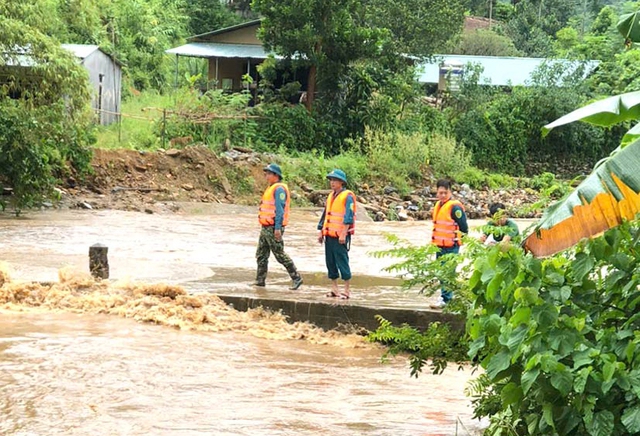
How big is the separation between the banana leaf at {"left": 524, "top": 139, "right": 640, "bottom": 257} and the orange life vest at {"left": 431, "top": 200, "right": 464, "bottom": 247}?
22.2ft

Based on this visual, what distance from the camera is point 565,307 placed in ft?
18.2

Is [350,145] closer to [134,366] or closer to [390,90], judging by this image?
[390,90]

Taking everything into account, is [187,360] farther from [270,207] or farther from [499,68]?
[499,68]

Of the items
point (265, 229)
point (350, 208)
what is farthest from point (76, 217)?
point (350, 208)

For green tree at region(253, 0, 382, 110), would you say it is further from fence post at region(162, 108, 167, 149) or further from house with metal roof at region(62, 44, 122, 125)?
house with metal roof at region(62, 44, 122, 125)

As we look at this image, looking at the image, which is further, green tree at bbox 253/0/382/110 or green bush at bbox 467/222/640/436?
green tree at bbox 253/0/382/110

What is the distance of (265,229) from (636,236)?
8.95m

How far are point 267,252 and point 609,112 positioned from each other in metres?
9.37

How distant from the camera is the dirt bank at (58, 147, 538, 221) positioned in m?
27.6

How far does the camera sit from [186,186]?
1158 inches

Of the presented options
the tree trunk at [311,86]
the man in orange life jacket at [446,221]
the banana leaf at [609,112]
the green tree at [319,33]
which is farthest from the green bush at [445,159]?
the banana leaf at [609,112]

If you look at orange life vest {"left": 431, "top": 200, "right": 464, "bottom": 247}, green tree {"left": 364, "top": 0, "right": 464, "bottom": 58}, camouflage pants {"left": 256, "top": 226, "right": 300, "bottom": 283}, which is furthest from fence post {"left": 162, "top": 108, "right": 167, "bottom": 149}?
orange life vest {"left": 431, "top": 200, "right": 464, "bottom": 247}

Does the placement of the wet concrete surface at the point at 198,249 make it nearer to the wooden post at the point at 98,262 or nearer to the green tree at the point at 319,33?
the wooden post at the point at 98,262

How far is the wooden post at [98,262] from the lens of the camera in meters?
14.8
